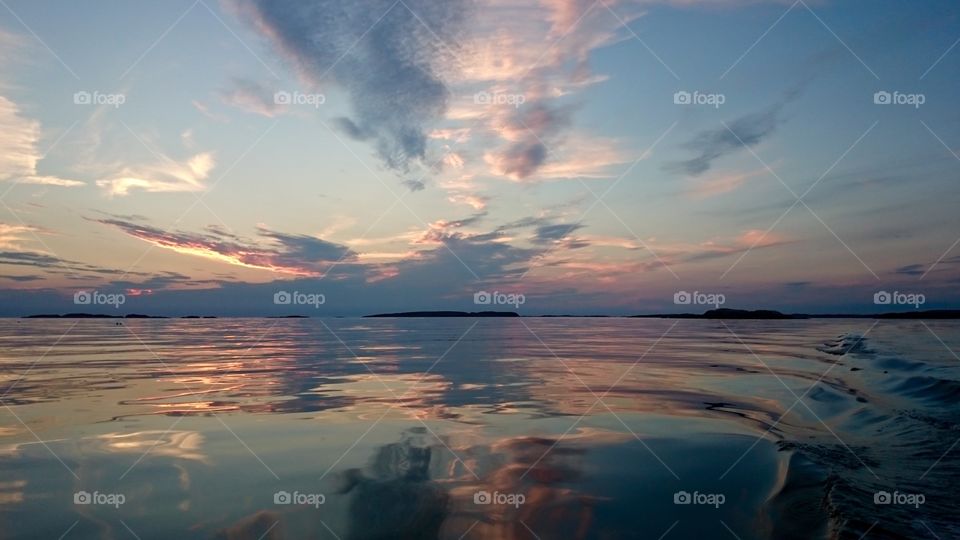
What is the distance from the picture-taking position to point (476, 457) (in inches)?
431

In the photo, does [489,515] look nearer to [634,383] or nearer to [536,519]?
[536,519]

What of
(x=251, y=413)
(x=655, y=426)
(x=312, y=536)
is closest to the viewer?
(x=312, y=536)

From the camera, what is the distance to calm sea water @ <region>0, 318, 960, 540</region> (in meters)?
7.95

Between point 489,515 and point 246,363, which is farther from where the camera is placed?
point 246,363

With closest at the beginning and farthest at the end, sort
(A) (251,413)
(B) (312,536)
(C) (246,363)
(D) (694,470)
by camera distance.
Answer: (B) (312,536) < (D) (694,470) < (A) (251,413) < (C) (246,363)

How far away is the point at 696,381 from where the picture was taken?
2164 cm

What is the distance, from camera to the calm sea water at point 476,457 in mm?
7955

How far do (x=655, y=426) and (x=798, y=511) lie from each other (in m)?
A: 5.39

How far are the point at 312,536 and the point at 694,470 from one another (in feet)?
21.9

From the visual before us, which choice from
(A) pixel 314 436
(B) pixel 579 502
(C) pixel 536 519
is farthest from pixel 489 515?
(A) pixel 314 436

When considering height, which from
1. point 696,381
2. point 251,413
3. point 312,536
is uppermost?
point 696,381

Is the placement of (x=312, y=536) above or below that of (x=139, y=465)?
below

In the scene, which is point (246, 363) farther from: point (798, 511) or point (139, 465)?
point (798, 511)

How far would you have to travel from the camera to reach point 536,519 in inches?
317
